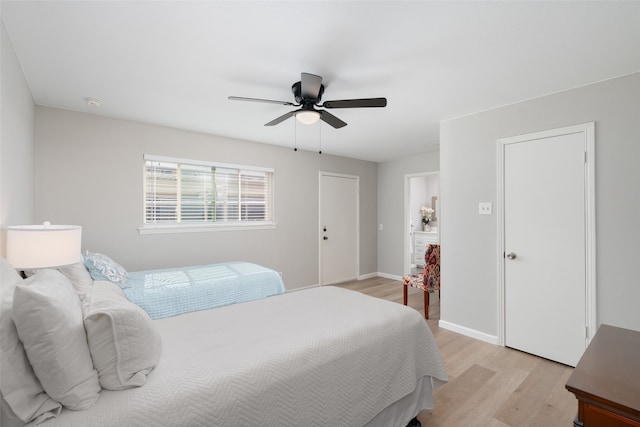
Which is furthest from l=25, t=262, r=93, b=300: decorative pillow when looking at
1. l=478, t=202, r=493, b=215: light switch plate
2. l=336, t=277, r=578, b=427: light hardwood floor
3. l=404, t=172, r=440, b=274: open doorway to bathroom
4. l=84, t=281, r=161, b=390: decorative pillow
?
l=404, t=172, r=440, b=274: open doorway to bathroom

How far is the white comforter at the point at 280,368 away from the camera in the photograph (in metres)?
1.06

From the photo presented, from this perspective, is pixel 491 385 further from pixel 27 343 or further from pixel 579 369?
pixel 27 343

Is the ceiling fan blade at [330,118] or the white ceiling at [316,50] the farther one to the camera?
the ceiling fan blade at [330,118]

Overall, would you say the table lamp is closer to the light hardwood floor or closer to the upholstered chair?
the light hardwood floor

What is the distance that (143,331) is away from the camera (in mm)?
1189

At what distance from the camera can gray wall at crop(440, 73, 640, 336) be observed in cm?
227

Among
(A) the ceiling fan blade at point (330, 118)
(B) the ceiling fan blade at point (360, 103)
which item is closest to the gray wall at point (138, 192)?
(A) the ceiling fan blade at point (330, 118)

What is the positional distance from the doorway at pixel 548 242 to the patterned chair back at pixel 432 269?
2.97ft

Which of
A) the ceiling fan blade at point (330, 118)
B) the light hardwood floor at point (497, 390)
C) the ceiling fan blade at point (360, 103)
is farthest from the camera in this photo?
the ceiling fan blade at point (330, 118)

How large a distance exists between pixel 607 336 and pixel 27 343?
2227mm

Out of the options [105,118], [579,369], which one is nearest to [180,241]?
[105,118]

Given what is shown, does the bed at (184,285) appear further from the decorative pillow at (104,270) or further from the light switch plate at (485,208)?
the light switch plate at (485,208)

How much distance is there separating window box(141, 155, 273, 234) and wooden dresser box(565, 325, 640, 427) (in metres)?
3.92

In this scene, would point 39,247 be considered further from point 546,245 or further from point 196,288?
point 546,245
